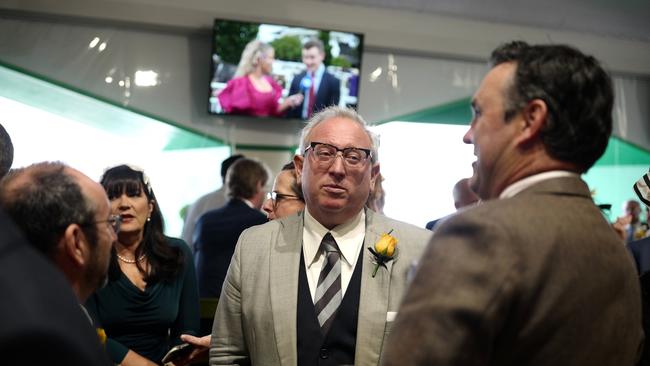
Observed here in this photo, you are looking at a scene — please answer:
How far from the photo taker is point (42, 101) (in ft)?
21.3

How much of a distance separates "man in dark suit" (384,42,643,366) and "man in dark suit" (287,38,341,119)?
5432mm

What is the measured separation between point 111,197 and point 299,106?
387 centimetres

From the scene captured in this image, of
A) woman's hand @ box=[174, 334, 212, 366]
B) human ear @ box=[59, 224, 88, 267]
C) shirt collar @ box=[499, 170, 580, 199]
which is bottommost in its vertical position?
woman's hand @ box=[174, 334, 212, 366]

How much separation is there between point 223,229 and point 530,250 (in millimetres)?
3336

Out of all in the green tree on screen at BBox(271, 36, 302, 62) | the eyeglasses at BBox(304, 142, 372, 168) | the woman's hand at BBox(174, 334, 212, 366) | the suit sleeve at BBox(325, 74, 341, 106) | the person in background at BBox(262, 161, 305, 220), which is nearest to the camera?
the eyeglasses at BBox(304, 142, 372, 168)

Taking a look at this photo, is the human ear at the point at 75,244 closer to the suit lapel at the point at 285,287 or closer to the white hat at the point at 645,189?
the suit lapel at the point at 285,287

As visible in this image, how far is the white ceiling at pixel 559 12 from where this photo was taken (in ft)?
25.2

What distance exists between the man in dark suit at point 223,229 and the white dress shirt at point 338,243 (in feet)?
6.55

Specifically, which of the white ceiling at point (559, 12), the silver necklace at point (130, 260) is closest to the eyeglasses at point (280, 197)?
the silver necklace at point (130, 260)

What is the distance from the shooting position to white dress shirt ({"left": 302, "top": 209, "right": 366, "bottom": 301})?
7.40ft

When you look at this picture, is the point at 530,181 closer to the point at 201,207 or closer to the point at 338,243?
the point at 338,243

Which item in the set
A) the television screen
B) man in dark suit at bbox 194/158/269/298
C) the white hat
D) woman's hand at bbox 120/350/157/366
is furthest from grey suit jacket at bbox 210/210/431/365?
the television screen

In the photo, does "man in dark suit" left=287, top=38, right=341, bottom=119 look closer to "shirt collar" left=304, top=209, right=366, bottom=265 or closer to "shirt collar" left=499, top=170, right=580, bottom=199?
"shirt collar" left=304, top=209, right=366, bottom=265

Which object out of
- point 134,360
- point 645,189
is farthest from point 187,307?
point 645,189
